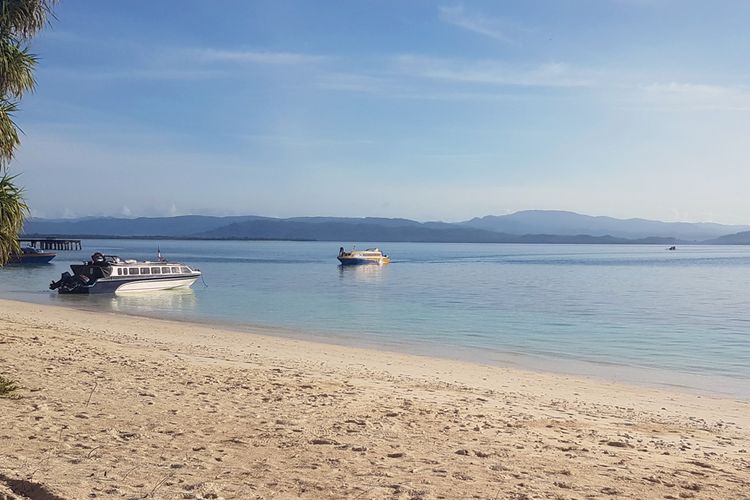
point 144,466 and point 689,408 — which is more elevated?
point 144,466

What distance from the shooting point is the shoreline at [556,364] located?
574 inches

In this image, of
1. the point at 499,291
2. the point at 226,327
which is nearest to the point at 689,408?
the point at 226,327

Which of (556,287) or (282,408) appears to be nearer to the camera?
(282,408)

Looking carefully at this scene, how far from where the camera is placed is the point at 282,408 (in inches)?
335

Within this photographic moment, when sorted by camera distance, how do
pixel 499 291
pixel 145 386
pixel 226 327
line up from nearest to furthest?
pixel 145 386
pixel 226 327
pixel 499 291

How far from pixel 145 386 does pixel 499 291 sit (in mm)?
37502

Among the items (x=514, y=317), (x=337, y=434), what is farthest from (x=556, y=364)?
(x=514, y=317)

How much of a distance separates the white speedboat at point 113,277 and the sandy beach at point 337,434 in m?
25.1

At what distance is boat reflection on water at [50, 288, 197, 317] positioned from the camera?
31.6 meters

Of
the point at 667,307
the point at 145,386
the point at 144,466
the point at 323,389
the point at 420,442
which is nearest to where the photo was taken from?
the point at 144,466

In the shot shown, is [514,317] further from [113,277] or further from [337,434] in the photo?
[337,434]

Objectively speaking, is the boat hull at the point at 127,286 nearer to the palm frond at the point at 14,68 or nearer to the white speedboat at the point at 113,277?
the white speedboat at the point at 113,277

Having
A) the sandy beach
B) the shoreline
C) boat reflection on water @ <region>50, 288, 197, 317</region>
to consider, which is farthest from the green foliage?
boat reflection on water @ <region>50, 288, 197, 317</region>

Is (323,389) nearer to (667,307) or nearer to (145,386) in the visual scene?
(145,386)
